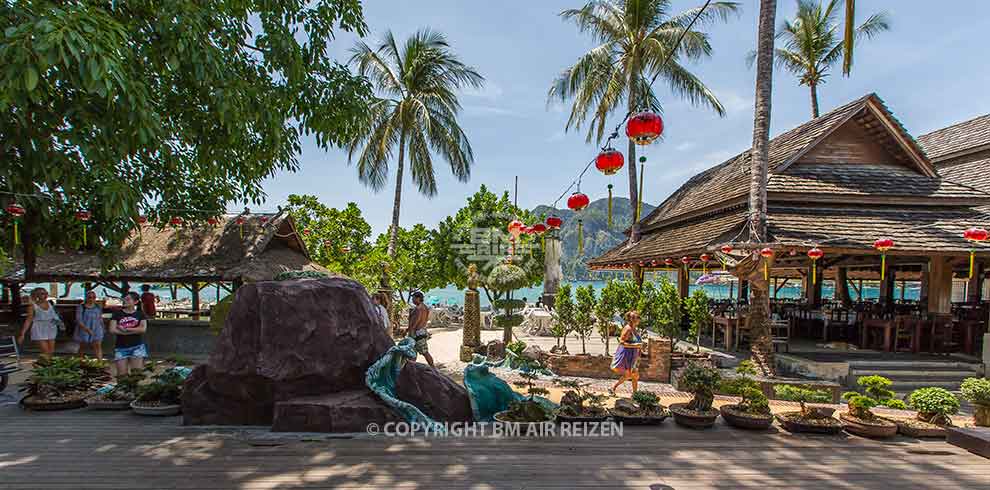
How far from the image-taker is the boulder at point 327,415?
5184mm

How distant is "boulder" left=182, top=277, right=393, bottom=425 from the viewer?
532 centimetres

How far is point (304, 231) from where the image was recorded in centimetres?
1881

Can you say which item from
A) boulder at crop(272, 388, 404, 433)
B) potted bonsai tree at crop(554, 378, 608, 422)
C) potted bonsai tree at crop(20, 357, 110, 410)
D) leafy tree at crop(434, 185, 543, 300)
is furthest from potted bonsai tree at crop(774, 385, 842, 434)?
leafy tree at crop(434, 185, 543, 300)

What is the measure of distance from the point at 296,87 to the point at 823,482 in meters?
8.34

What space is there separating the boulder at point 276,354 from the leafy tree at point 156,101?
6.71 feet

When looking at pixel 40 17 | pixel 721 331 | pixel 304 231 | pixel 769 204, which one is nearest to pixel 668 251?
pixel 769 204

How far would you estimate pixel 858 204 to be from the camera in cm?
1161

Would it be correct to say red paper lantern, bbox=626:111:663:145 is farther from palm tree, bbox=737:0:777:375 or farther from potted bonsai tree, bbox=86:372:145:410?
potted bonsai tree, bbox=86:372:145:410

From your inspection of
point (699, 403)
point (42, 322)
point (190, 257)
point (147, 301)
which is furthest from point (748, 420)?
point (190, 257)

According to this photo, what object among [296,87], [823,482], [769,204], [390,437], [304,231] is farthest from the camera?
[304,231]

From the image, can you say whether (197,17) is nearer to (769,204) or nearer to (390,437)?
(390,437)

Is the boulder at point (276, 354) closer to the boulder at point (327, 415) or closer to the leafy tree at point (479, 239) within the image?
the boulder at point (327, 415)

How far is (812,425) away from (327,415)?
18.8ft

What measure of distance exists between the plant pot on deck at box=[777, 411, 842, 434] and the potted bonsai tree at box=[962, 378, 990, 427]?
176 centimetres
